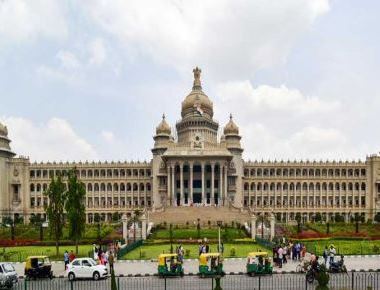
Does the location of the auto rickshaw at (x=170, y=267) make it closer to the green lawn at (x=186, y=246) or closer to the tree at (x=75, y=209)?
the green lawn at (x=186, y=246)

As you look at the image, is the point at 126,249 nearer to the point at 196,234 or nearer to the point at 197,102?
the point at 196,234

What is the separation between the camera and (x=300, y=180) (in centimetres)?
10400

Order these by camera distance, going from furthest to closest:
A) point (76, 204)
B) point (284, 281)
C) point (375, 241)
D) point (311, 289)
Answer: point (375, 241)
point (76, 204)
point (284, 281)
point (311, 289)

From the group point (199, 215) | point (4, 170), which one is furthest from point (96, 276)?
point (4, 170)

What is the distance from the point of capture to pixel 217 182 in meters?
97.4

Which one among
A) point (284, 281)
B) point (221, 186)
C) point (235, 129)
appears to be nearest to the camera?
point (284, 281)

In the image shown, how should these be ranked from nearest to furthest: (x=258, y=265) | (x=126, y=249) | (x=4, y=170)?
(x=258, y=265), (x=126, y=249), (x=4, y=170)

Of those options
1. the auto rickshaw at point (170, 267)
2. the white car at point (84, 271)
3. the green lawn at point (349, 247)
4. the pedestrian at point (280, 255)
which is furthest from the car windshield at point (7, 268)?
the green lawn at point (349, 247)

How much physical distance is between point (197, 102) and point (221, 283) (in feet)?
274

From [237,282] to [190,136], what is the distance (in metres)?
77.5

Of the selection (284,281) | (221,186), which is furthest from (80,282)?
(221,186)

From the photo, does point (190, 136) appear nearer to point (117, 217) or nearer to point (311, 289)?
point (117, 217)

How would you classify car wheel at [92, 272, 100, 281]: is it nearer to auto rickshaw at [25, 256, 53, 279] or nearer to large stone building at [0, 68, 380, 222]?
auto rickshaw at [25, 256, 53, 279]

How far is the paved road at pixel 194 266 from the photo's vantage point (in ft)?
111
